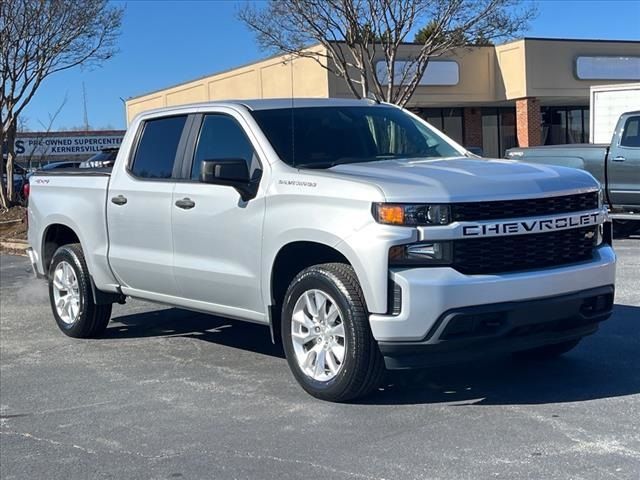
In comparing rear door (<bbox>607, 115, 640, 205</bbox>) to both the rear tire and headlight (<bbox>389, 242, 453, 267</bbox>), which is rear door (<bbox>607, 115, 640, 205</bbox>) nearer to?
the rear tire

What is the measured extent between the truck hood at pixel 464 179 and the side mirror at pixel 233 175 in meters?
0.60

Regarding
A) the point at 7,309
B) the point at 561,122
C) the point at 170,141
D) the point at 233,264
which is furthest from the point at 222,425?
the point at 561,122

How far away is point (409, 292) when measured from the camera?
4996 mm

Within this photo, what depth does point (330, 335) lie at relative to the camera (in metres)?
5.55

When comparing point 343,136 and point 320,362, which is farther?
point 343,136

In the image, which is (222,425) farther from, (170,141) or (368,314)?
(170,141)

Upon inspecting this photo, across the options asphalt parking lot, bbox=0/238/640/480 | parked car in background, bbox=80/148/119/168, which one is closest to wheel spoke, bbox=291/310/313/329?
asphalt parking lot, bbox=0/238/640/480

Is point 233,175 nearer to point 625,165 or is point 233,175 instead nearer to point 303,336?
point 303,336

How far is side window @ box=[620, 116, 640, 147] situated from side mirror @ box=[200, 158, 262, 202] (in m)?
9.37

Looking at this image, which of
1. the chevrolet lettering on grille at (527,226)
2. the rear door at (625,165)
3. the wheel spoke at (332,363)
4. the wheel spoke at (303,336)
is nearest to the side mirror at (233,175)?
the wheel spoke at (303,336)

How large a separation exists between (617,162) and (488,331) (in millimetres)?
9517

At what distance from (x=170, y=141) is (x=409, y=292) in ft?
9.60

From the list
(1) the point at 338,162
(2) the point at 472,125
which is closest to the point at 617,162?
(1) the point at 338,162

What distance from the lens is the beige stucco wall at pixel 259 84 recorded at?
27.4 metres
